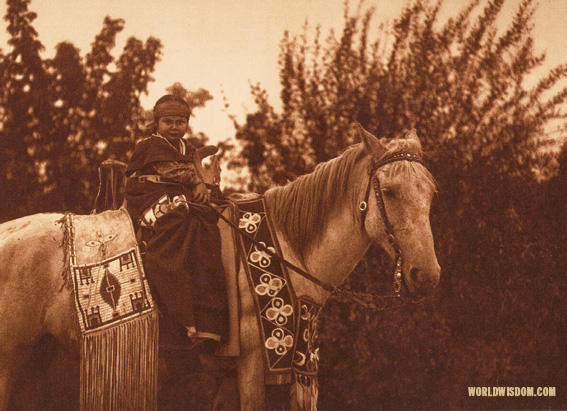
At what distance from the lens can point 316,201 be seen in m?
3.72

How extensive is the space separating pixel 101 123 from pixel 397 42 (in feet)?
11.4

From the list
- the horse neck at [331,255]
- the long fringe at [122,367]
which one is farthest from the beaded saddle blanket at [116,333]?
the horse neck at [331,255]

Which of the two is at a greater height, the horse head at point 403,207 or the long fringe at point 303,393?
the horse head at point 403,207

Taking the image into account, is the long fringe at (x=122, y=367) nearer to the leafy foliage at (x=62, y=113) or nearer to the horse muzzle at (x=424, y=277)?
the horse muzzle at (x=424, y=277)

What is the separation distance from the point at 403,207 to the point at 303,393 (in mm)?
1255

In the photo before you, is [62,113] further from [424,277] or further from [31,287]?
[424,277]

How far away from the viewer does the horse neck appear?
12.0 feet

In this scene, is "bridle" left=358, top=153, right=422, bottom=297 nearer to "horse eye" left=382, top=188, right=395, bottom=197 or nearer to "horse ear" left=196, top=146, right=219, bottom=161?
"horse eye" left=382, top=188, right=395, bottom=197

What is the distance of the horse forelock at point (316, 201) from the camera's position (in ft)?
12.1

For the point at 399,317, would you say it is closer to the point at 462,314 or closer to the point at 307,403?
the point at 462,314

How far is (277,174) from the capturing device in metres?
6.32

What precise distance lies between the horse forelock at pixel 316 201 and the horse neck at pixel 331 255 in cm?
4

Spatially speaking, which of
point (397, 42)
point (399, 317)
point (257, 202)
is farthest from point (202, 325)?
point (397, 42)

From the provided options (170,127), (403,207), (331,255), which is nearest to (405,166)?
(403,207)
